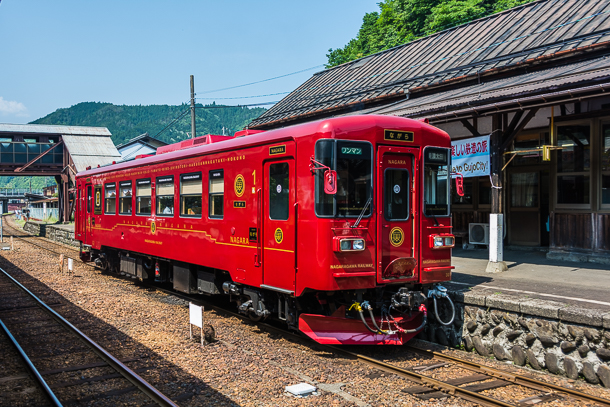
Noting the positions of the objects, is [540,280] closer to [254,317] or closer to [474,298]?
[474,298]

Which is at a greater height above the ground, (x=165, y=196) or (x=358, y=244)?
(x=165, y=196)

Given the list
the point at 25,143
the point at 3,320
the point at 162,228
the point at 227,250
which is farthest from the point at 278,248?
the point at 25,143

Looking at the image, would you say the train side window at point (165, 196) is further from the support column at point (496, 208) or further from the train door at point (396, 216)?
the support column at point (496, 208)

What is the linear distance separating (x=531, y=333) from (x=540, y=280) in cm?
262

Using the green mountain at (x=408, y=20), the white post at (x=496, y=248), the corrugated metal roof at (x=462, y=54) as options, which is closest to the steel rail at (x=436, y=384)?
the white post at (x=496, y=248)

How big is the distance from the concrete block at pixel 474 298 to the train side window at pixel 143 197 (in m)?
7.05

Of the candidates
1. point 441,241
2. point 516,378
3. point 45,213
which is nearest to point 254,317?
point 441,241

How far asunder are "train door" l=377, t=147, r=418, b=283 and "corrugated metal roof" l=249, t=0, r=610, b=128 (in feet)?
25.2

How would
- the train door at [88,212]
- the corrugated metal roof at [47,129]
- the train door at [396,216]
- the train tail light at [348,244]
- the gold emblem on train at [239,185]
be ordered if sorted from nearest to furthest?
the train tail light at [348,244]
the train door at [396,216]
the gold emblem on train at [239,185]
the train door at [88,212]
the corrugated metal roof at [47,129]

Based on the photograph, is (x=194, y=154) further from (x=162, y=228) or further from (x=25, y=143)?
(x=25, y=143)

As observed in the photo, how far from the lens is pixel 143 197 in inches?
453

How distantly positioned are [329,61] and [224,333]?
124 ft

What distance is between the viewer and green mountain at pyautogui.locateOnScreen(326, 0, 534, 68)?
2862cm

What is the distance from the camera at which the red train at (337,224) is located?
6508 millimetres
